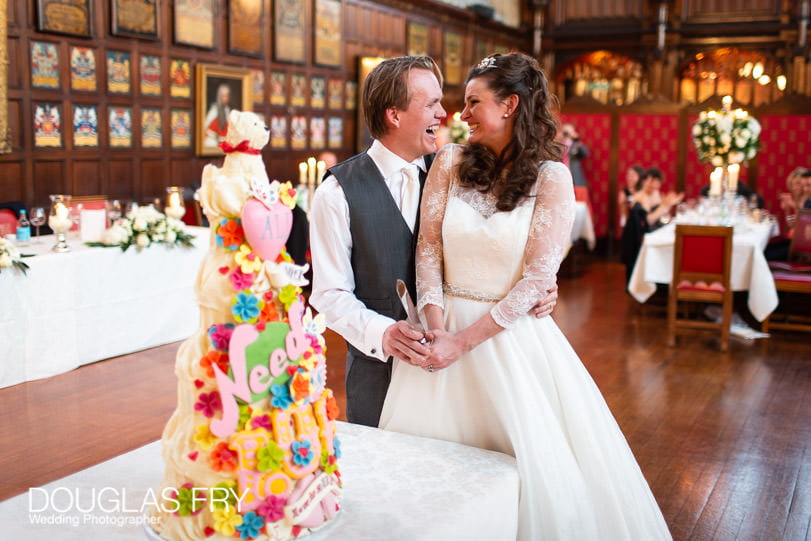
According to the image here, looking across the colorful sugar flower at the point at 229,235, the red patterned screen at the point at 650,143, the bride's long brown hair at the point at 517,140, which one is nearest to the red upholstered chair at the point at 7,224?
the bride's long brown hair at the point at 517,140

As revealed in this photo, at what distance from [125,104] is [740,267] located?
228 inches

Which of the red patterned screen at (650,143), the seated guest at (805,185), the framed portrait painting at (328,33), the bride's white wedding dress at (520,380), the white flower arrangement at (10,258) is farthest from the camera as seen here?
the red patterned screen at (650,143)

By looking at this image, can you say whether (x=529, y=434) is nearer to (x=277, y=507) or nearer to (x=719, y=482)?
(x=277, y=507)

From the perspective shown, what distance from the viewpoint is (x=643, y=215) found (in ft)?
27.9

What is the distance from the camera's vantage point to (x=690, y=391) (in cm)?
544

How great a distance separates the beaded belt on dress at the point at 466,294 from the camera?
7.40 feet

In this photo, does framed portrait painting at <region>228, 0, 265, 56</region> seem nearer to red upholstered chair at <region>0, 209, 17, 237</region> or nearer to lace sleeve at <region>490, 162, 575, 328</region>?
red upholstered chair at <region>0, 209, 17, 237</region>

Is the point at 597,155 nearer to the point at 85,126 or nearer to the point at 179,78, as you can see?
the point at 179,78

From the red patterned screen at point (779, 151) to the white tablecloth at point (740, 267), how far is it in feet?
12.9

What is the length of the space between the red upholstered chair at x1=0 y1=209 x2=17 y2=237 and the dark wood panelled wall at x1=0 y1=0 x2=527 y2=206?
0.76 meters

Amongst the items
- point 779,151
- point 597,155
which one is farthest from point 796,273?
point 597,155

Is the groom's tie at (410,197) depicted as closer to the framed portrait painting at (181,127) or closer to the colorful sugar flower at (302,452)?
the colorful sugar flower at (302,452)

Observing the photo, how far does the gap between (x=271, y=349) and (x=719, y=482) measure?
9.98 feet

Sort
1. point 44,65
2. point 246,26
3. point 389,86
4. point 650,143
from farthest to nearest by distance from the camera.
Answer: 1. point 650,143
2. point 246,26
3. point 44,65
4. point 389,86
